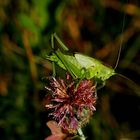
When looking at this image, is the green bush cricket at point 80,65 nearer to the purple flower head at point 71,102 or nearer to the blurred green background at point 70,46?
the purple flower head at point 71,102

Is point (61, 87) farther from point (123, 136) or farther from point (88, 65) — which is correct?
point (123, 136)

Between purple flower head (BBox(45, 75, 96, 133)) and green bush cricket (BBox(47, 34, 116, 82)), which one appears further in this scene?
green bush cricket (BBox(47, 34, 116, 82))

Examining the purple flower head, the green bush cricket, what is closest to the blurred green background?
the green bush cricket

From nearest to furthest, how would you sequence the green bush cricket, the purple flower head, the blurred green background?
the purple flower head, the green bush cricket, the blurred green background

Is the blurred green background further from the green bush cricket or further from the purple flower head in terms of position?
the purple flower head

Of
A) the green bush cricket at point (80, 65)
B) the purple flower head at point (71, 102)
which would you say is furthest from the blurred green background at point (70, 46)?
the purple flower head at point (71, 102)

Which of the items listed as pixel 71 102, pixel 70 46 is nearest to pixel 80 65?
pixel 71 102

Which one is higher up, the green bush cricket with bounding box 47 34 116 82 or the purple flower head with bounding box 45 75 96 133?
the green bush cricket with bounding box 47 34 116 82
